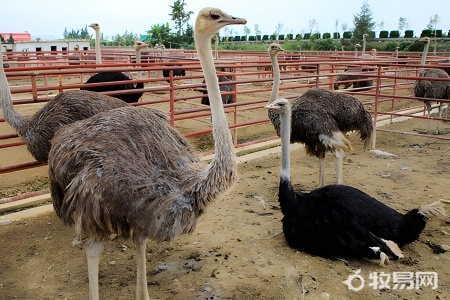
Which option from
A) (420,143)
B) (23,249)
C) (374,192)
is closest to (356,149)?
(420,143)

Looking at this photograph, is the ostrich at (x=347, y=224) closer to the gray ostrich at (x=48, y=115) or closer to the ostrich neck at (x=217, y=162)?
the ostrich neck at (x=217, y=162)

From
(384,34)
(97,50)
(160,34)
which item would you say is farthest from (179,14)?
(97,50)

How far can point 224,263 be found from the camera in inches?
131

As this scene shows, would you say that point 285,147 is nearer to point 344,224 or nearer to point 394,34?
point 344,224

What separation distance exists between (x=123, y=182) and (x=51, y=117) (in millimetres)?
1623

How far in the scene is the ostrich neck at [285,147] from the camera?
3.72 metres

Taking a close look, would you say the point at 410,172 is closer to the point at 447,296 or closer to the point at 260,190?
the point at 260,190

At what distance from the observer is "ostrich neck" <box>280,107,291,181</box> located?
372 cm

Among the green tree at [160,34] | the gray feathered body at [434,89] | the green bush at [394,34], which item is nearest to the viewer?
the gray feathered body at [434,89]

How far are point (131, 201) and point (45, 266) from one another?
141 cm

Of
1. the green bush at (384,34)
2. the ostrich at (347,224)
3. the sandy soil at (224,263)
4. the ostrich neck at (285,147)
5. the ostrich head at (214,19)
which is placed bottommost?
the sandy soil at (224,263)

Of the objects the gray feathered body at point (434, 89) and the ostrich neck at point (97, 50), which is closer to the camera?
the gray feathered body at point (434, 89)

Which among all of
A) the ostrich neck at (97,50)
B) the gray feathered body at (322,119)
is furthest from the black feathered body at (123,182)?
the ostrich neck at (97,50)

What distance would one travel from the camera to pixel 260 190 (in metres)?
4.91
